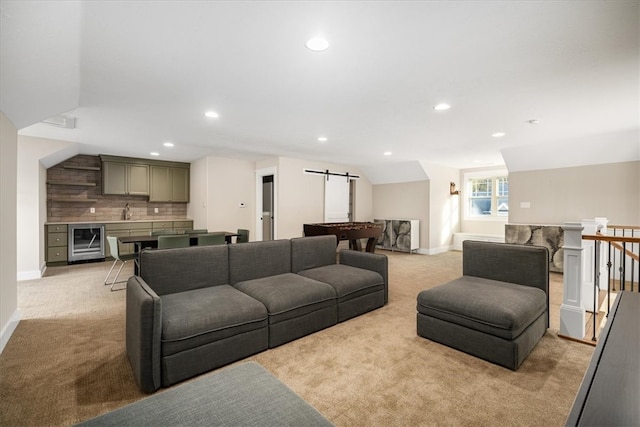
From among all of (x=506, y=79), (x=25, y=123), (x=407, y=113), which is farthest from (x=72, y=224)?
(x=506, y=79)

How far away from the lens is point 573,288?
2701 millimetres

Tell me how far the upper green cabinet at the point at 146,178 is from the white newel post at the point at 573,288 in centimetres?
755

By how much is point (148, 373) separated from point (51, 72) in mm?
2371

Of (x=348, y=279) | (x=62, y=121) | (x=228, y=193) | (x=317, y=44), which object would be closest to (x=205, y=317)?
(x=348, y=279)

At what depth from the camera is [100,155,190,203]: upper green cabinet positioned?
6.54 metres

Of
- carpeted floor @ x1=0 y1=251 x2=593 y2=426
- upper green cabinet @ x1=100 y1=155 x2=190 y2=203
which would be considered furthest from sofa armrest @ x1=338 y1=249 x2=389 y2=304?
upper green cabinet @ x1=100 y1=155 x2=190 y2=203

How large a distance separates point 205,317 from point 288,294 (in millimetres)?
747

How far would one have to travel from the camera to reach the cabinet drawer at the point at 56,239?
18.7 ft

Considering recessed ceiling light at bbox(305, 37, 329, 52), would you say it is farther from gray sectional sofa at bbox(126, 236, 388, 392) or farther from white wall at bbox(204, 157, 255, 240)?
white wall at bbox(204, 157, 255, 240)

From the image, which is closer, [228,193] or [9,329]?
[9,329]

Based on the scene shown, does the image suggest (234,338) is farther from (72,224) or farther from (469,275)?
(72,224)

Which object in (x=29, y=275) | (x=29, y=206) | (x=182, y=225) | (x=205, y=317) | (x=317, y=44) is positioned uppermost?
(x=317, y=44)

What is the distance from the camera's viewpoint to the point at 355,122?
399 centimetres

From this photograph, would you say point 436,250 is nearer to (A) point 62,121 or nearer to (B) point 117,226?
(B) point 117,226
